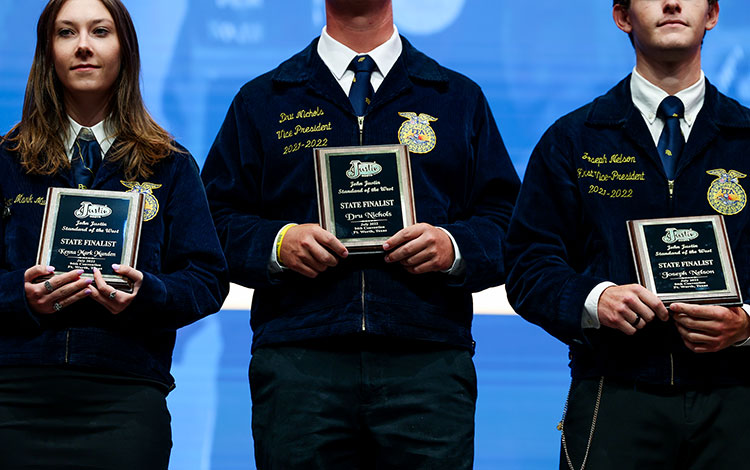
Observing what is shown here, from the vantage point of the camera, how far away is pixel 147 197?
2830 millimetres

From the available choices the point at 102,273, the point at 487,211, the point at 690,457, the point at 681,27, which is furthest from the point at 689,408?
the point at 102,273

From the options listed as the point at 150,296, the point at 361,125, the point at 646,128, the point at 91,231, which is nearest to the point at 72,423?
the point at 150,296

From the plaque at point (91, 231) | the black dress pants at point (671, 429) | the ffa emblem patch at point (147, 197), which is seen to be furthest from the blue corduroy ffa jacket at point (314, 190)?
the black dress pants at point (671, 429)

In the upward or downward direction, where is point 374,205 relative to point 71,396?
upward

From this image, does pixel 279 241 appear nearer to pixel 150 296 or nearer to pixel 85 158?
pixel 150 296

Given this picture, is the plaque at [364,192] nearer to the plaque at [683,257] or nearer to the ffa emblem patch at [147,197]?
the ffa emblem patch at [147,197]

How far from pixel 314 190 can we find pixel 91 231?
0.60m

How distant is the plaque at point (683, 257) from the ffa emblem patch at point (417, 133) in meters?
0.61

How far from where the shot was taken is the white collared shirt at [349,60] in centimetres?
302

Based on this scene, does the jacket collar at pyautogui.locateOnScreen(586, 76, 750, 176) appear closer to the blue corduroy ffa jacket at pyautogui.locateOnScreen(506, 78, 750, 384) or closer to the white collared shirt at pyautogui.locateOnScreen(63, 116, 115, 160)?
the blue corduroy ffa jacket at pyautogui.locateOnScreen(506, 78, 750, 384)

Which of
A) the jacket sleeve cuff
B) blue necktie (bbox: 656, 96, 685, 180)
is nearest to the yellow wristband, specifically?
the jacket sleeve cuff

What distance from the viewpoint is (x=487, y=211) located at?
9.87 feet

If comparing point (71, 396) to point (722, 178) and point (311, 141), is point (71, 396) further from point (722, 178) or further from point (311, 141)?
point (722, 178)

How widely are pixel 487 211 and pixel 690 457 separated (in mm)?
850
